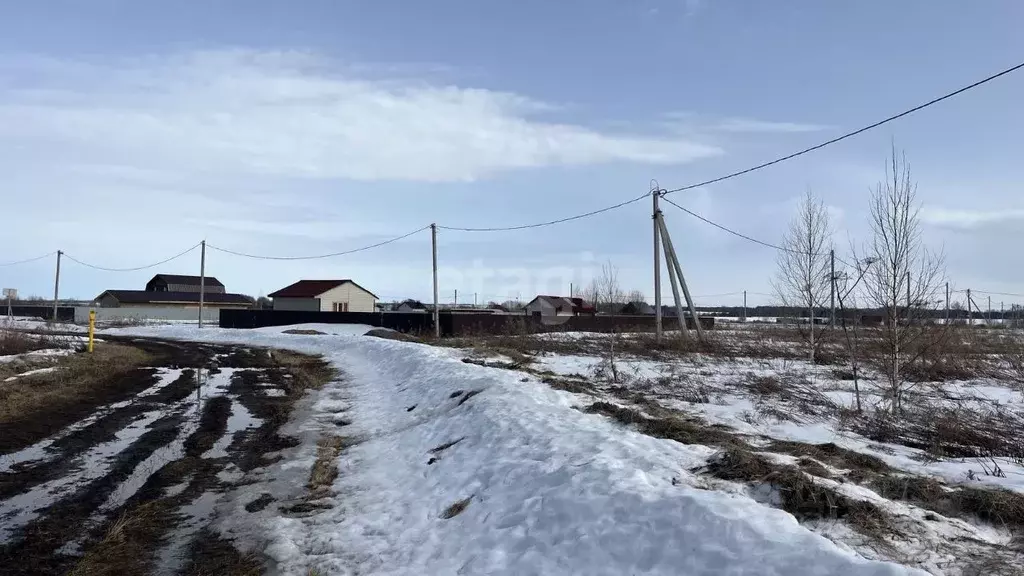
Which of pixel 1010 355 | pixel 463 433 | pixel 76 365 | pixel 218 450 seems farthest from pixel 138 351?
pixel 1010 355

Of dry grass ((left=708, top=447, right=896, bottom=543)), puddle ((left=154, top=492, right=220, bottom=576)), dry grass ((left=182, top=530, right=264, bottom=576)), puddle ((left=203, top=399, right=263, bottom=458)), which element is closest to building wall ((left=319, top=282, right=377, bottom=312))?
puddle ((left=203, top=399, right=263, bottom=458))

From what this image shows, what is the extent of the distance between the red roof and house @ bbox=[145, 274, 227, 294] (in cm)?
2539

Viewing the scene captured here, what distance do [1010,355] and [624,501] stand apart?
2216 centimetres

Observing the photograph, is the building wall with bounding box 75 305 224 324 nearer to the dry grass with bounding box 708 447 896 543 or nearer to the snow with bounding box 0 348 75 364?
the snow with bounding box 0 348 75 364

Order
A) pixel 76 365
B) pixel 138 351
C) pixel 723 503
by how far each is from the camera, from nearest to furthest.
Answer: pixel 723 503, pixel 76 365, pixel 138 351

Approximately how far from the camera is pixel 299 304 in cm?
6222

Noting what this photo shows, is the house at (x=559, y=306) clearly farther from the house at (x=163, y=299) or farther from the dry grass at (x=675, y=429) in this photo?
the dry grass at (x=675, y=429)

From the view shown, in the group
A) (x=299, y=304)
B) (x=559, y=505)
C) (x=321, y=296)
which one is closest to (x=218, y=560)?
(x=559, y=505)

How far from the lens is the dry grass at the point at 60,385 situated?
11.0 metres

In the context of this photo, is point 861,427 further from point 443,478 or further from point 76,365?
point 76,365

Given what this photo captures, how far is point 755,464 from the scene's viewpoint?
18.1 ft

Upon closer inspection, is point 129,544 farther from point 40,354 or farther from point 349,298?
point 349,298

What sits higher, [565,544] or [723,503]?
[723,503]

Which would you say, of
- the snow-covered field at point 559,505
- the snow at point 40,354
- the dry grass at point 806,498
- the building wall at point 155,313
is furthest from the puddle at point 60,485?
the building wall at point 155,313
